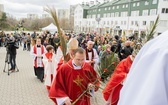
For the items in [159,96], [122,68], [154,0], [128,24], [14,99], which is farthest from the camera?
[128,24]

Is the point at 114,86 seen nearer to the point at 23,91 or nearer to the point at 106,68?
the point at 106,68

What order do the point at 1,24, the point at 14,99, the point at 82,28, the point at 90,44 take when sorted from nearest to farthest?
the point at 14,99
the point at 90,44
the point at 1,24
the point at 82,28

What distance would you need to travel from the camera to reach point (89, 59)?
25.0ft

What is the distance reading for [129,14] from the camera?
2028 inches

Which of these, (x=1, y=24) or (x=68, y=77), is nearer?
(x=68, y=77)

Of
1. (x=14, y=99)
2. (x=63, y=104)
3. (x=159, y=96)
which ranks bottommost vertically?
(x=14, y=99)

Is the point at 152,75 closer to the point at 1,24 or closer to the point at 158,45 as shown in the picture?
the point at 158,45

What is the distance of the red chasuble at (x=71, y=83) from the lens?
350 centimetres

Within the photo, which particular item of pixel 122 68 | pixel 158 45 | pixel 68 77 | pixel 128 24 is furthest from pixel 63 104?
pixel 128 24

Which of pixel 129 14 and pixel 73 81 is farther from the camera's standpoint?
pixel 129 14

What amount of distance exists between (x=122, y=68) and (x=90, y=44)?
3993mm

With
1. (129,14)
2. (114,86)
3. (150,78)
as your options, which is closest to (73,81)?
(114,86)

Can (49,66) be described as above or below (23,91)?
above

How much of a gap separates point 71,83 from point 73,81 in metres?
0.07
